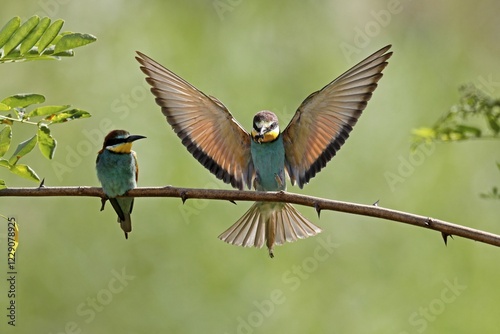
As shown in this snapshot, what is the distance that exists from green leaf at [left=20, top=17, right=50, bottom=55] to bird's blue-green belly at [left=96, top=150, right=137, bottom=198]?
0.70m

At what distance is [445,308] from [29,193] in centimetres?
311

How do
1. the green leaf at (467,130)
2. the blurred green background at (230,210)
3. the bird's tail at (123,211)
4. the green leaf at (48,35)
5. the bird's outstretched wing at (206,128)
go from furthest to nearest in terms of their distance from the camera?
1. the blurred green background at (230,210)
2. the bird's tail at (123,211)
3. the bird's outstretched wing at (206,128)
4. the green leaf at (467,130)
5. the green leaf at (48,35)

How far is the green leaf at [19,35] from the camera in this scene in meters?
1.42

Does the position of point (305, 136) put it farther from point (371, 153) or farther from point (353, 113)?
point (371, 153)

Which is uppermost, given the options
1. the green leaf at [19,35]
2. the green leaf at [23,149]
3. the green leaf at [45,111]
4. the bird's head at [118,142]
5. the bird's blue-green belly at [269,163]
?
the green leaf at [19,35]

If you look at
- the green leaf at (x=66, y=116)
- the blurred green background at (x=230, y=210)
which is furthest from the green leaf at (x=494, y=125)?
the blurred green background at (x=230, y=210)

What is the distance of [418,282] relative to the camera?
421 centimetres

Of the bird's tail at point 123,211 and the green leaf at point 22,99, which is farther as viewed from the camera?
the bird's tail at point 123,211

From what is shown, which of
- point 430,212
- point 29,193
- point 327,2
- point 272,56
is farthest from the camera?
point 327,2

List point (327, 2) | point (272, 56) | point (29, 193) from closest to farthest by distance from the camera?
point (29, 193) < point (272, 56) < point (327, 2)

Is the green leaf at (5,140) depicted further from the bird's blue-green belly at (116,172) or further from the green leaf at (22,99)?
the bird's blue-green belly at (116,172)

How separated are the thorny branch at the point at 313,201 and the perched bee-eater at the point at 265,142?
0.70 metres

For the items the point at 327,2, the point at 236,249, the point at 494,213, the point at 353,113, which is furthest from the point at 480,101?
the point at 327,2

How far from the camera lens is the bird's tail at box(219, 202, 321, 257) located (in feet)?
7.54
